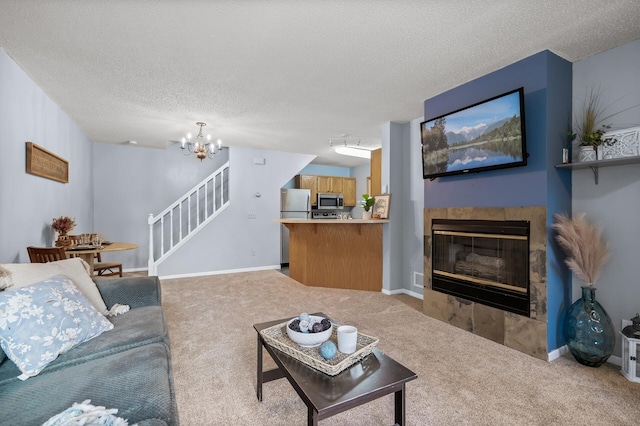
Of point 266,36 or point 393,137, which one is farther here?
point 393,137

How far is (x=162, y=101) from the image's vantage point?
3.40 metres

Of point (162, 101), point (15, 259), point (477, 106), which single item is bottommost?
point (15, 259)

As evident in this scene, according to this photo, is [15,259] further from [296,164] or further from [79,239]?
[296,164]

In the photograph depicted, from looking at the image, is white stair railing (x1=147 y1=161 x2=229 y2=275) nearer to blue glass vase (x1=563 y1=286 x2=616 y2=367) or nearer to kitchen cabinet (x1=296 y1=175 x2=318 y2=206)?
kitchen cabinet (x1=296 y1=175 x2=318 y2=206)

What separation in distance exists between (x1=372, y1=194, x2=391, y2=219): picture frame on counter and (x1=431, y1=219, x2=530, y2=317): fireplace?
94 centimetres

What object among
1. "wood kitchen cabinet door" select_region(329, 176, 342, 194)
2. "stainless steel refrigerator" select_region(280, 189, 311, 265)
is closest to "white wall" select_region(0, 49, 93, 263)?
"stainless steel refrigerator" select_region(280, 189, 311, 265)

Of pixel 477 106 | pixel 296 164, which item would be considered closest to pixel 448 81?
pixel 477 106

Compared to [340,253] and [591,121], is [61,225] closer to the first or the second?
[340,253]

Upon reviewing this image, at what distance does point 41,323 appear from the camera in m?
1.46

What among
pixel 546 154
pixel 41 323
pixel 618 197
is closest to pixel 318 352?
pixel 41 323

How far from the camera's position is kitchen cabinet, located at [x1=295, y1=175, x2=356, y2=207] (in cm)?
707

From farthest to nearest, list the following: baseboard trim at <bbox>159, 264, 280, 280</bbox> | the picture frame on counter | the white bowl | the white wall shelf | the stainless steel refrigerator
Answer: the stainless steel refrigerator, baseboard trim at <bbox>159, 264, 280, 280</bbox>, the picture frame on counter, the white wall shelf, the white bowl

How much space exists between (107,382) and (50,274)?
1.03 metres

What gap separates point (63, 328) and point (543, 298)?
3.24 meters
